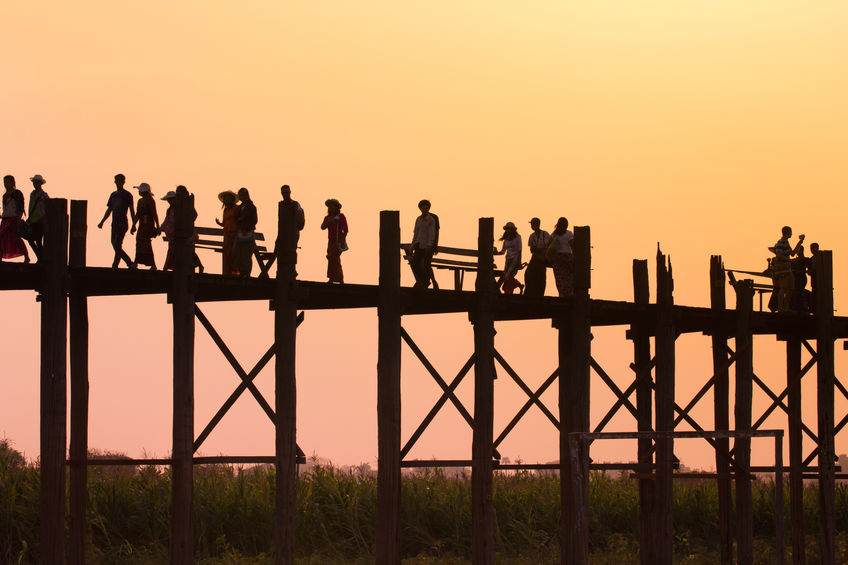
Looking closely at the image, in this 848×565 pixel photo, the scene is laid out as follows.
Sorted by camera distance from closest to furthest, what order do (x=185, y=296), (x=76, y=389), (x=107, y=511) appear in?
1. (x=185, y=296)
2. (x=76, y=389)
3. (x=107, y=511)

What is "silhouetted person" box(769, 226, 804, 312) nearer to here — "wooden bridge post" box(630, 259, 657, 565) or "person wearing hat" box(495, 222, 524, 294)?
"wooden bridge post" box(630, 259, 657, 565)

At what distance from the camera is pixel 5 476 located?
89.4ft

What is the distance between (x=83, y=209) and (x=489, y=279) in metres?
5.49

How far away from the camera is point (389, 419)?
19.5m

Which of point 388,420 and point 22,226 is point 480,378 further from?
point 22,226

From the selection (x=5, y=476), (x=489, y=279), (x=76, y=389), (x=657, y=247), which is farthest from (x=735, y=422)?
(x=5, y=476)

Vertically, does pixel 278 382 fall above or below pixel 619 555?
above

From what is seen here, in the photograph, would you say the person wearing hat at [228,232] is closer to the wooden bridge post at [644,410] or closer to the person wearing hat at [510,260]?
the person wearing hat at [510,260]

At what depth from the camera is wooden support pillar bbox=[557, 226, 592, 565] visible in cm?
2178

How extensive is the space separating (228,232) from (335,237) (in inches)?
59.0

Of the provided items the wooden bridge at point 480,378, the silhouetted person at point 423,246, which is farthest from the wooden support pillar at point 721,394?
the silhouetted person at point 423,246

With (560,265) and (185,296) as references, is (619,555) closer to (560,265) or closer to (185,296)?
(560,265)

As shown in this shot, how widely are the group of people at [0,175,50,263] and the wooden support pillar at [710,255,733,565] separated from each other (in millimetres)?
10899

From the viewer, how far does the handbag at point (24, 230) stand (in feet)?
60.6
